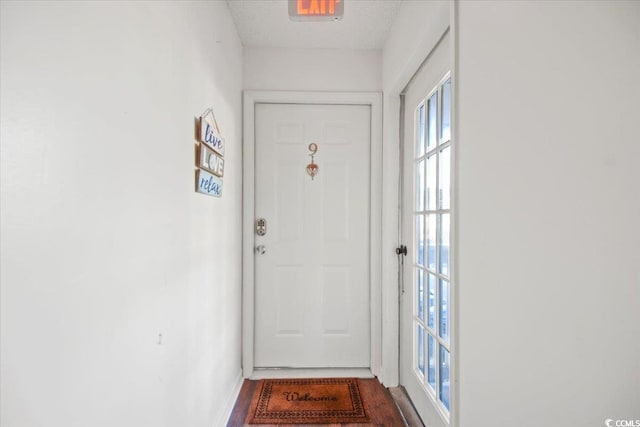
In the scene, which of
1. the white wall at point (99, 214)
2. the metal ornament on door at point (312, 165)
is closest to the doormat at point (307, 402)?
the white wall at point (99, 214)

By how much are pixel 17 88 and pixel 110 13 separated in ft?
1.10

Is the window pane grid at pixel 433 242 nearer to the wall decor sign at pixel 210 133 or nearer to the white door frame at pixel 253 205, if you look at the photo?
the white door frame at pixel 253 205

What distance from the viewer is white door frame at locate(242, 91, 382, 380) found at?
Result: 87.3 inches

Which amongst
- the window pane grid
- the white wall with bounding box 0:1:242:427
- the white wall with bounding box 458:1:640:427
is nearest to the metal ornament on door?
the window pane grid

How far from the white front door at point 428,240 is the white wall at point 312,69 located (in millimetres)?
411

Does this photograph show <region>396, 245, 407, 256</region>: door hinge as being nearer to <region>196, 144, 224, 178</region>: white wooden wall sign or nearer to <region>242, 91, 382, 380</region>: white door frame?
<region>242, 91, 382, 380</region>: white door frame

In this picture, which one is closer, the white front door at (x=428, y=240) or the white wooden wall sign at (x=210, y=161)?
the white wooden wall sign at (x=210, y=161)

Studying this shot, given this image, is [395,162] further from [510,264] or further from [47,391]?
[47,391]

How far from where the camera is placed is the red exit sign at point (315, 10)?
87 cm

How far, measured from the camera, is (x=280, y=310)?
229 cm

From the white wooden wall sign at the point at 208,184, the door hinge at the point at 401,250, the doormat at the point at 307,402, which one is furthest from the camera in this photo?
the door hinge at the point at 401,250

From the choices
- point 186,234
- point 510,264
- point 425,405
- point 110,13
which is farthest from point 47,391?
point 425,405

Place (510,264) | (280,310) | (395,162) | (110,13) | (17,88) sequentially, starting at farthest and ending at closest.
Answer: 1. (280,310)
2. (395,162)
3. (510,264)
4. (110,13)
5. (17,88)

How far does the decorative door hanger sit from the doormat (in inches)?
49.7
